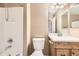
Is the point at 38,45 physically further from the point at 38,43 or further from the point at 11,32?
the point at 11,32

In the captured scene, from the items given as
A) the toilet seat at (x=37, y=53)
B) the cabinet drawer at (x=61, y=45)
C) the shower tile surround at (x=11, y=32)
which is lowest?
the toilet seat at (x=37, y=53)

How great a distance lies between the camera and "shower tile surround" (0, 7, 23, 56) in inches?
72.8

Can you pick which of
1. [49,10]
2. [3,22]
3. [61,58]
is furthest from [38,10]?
[61,58]

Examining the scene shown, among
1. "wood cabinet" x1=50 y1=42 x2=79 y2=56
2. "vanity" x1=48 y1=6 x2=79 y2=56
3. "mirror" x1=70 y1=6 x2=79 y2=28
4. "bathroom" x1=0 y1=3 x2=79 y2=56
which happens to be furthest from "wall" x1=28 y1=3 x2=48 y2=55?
"mirror" x1=70 y1=6 x2=79 y2=28

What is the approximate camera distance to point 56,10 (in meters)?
2.01

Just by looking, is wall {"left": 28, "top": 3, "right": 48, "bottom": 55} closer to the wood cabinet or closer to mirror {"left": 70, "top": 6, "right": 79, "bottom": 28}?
the wood cabinet

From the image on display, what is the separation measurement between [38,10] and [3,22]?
51 cm

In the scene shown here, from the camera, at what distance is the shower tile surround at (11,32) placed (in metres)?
1.85

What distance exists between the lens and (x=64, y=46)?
195cm

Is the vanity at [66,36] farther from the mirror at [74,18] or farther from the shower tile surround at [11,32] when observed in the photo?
the shower tile surround at [11,32]

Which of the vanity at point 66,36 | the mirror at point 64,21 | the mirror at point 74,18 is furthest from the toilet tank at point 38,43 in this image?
the mirror at point 74,18

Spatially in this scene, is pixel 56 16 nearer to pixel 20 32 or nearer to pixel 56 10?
pixel 56 10

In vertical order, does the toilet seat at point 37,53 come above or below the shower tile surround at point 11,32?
below

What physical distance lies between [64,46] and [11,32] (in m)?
0.77
